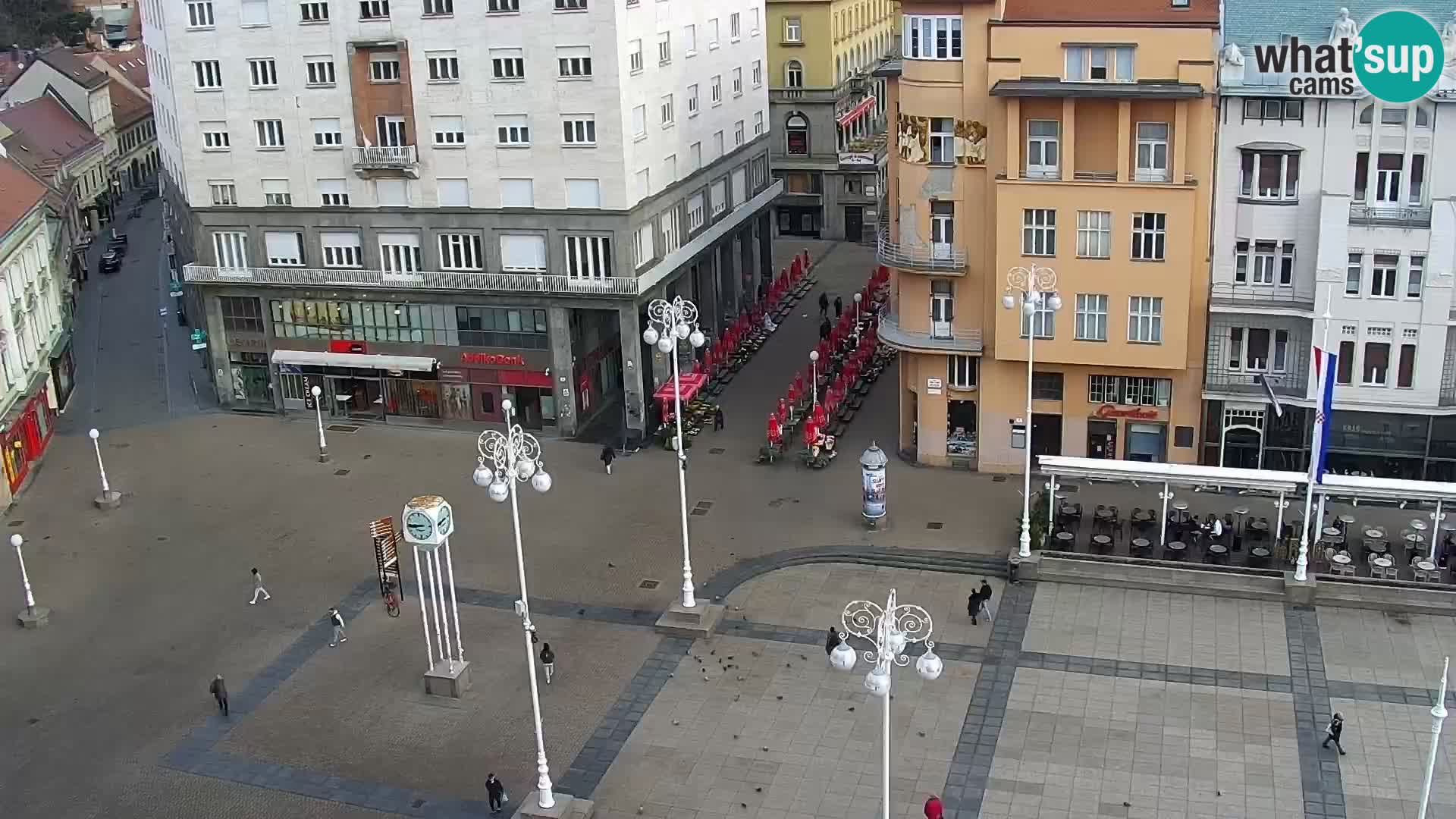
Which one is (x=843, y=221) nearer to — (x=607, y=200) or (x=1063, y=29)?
(x=607, y=200)

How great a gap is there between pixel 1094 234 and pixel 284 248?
1335 inches

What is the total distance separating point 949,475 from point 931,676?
27.3 meters

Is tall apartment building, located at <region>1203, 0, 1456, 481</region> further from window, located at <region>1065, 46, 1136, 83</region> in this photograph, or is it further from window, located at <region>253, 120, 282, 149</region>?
window, located at <region>253, 120, 282, 149</region>

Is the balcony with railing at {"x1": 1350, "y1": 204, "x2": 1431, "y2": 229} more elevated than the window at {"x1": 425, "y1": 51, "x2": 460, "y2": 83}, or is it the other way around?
the window at {"x1": 425, "y1": 51, "x2": 460, "y2": 83}

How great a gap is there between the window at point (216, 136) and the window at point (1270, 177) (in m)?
40.5

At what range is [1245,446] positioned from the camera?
174 feet

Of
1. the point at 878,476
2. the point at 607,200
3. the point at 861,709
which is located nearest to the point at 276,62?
the point at 607,200

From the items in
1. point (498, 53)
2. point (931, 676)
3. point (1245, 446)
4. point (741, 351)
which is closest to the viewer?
point (931, 676)

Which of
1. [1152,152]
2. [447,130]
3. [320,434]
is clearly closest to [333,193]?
[447,130]

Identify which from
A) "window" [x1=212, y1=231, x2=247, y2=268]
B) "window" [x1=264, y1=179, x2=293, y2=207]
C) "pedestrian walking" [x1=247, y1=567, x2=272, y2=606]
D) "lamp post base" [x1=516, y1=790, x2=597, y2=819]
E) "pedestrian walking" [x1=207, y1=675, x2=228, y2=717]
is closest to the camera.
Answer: "lamp post base" [x1=516, y1=790, x2=597, y2=819]

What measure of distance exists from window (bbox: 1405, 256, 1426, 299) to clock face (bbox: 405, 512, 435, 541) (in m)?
32.3

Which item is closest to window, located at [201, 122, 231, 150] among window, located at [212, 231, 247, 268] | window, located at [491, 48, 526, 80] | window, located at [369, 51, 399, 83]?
window, located at [212, 231, 247, 268]

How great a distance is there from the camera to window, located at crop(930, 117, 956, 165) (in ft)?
173

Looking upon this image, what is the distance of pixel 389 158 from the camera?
198 ft
